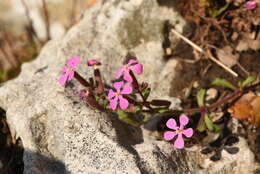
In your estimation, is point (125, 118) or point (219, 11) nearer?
point (125, 118)

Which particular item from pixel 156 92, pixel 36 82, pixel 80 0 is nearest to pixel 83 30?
pixel 36 82

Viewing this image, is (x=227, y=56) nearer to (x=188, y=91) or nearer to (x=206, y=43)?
(x=206, y=43)

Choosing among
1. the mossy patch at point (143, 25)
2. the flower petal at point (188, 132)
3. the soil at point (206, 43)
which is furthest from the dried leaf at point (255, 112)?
the mossy patch at point (143, 25)

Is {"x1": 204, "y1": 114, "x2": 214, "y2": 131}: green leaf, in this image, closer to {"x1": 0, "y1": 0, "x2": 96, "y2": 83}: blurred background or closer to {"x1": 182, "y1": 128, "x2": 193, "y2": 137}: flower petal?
{"x1": 182, "y1": 128, "x2": 193, "y2": 137}: flower petal

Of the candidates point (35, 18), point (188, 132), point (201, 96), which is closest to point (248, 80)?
point (201, 96)

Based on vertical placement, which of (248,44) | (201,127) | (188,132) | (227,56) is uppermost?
(248,44)

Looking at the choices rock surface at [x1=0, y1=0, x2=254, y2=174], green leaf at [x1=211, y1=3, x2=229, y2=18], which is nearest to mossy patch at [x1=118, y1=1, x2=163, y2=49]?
rock surface at [x1=0, y1=0, x2=254, y2=174]
